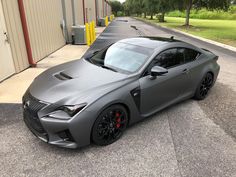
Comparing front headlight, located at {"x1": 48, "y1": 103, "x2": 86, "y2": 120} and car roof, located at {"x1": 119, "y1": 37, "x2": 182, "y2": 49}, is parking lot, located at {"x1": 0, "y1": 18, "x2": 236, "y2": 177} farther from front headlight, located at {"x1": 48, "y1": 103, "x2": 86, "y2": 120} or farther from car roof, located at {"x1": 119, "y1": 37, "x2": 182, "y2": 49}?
car roof, located at {"x1": 119, "y1": 37, "x2": 182, "y2": 49}

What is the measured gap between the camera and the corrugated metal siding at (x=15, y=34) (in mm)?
6434

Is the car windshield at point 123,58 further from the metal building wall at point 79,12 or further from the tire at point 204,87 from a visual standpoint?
the metal building wall at point 79,12

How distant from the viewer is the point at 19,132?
3.67 metres

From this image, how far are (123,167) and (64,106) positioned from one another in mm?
1170

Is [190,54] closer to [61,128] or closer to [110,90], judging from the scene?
[110,90]

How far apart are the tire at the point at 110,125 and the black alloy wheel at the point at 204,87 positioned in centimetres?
228

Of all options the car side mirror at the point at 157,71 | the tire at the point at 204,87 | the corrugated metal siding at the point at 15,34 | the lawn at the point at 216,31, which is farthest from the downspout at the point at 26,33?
the lawn at the point at 216,31

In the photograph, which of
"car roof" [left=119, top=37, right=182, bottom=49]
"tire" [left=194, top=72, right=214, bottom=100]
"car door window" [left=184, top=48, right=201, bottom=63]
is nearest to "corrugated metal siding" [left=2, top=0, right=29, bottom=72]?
"car roof" [left=119, top=37, right=182, bottom=49]

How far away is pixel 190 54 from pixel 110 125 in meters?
2.53

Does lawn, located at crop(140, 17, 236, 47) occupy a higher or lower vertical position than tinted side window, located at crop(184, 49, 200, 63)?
lower

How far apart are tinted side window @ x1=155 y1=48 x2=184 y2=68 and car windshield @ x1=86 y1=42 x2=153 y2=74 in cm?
24

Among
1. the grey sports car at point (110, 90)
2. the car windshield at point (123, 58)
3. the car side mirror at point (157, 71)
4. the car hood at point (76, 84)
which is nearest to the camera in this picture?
the grey sports car at point (110, 90)

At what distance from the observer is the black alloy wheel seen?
4.92 meters

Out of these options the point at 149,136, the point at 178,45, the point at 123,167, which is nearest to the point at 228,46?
the point at 178,45
